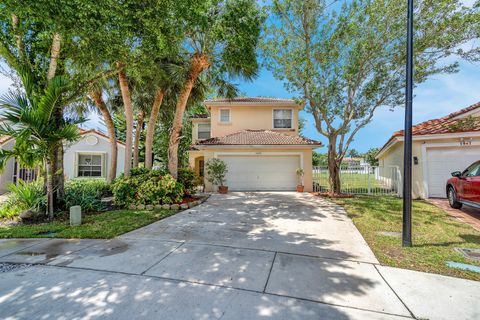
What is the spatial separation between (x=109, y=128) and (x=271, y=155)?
418 inches

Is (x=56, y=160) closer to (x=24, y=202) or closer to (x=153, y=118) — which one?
(x=24, y=202)

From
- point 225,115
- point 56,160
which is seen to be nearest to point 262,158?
point 225,115

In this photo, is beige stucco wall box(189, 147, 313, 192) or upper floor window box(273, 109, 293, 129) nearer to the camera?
beige stucco wall box(189, 147, 313, 192)

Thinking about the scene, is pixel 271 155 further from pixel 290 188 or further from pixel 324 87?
pixel 324 87

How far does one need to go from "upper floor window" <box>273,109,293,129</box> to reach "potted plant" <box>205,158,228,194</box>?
19.5ft

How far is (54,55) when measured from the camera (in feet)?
23.9

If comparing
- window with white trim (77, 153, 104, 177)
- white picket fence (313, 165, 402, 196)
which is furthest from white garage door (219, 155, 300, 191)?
window with white trim (77, 153, 104, 177)

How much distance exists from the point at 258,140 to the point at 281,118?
376cm

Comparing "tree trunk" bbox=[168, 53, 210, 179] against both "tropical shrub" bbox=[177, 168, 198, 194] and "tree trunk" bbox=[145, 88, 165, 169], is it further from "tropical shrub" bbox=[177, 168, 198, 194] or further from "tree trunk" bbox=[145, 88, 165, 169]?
"tree trunk" bbox=[145, 88, 165, 169]

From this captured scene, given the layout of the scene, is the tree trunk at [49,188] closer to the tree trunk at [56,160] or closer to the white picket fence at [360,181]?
the tree trunk at [56,160]

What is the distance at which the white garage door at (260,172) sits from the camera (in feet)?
47.7

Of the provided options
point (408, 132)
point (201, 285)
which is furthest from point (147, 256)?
point (408, 132)

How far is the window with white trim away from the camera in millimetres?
17000

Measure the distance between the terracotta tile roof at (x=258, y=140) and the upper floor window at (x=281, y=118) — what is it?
3.85 feet
